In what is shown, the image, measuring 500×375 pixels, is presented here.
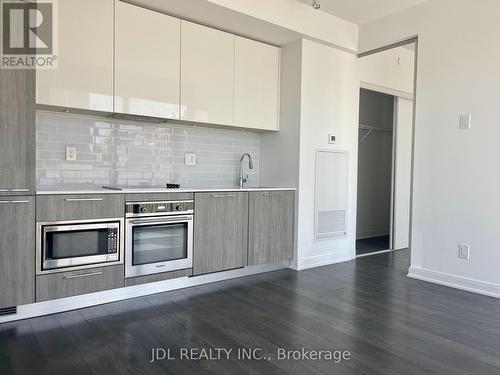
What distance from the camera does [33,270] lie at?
2.61m

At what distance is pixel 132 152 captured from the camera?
359 centimetres

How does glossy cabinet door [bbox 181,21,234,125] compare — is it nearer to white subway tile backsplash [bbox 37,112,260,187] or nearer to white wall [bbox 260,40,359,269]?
white subway tile backsplash [bbox 37,112,260,187]

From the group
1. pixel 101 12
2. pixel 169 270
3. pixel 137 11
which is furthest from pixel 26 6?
pixel 169 270

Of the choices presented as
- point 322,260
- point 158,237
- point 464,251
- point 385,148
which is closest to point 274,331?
point 158,237

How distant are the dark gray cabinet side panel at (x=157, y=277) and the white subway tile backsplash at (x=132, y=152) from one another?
95cm

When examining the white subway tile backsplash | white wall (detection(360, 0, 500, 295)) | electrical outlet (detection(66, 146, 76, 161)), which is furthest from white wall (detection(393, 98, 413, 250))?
electrical outlet (detection(66, 146, 76, 161))

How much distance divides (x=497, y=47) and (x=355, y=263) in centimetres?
270

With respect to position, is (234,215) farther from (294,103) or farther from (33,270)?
(33,270)

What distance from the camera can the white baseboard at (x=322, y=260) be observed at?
167 inches

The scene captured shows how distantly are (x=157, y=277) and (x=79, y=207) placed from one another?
0.90 metres

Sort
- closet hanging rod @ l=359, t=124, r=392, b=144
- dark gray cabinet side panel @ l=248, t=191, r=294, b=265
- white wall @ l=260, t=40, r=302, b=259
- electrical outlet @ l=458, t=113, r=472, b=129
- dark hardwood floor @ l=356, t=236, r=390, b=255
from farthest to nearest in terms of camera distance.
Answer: closet hanging rod @ l=359, t=124, r=392, b=144 < dark hardwood floor @ l=356, t=236, r=390, b=255 < white wall @ l=260, t=40, r=302, b=259 < dark gray cabinet side panel @ l=248, t=191, r=294, b=265 < electrical outlet @ l=458, t=113, r=472, b=129

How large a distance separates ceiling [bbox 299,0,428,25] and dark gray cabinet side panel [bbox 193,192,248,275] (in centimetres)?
225

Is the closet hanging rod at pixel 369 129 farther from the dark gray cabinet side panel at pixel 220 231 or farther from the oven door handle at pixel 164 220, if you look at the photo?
the oven door handle at pixel 164 220

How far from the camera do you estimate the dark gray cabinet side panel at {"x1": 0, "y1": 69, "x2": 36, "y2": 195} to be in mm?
2484
